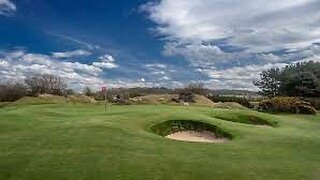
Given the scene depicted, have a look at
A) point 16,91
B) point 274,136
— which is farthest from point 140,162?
point 16,91

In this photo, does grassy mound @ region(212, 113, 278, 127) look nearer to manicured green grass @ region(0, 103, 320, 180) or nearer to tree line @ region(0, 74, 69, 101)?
manicured green grass @ region(0, 103, 320, 180)

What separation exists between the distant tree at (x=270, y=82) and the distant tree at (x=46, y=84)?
3444cm

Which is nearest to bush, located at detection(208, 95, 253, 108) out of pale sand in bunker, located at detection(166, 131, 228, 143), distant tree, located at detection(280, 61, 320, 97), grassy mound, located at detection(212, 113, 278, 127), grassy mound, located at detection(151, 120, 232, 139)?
distant tree, located at detection(280, 61, 320, 97)

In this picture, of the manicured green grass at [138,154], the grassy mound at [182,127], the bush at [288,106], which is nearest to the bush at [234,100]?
the bush at [288,106]

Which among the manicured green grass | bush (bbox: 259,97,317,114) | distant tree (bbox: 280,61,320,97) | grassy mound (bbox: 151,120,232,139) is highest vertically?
distant tree (bbox: 280,61,320,97)

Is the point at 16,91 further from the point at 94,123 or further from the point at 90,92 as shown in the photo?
the point at 94,123

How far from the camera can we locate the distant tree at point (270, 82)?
7734 centimetres

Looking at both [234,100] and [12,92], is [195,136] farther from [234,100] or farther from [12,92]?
[12,92]

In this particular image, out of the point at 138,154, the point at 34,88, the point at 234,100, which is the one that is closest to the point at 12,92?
the point at 34,88

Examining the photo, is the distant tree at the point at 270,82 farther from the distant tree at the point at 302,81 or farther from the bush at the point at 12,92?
the bush at the point at 12,92

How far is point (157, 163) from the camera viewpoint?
51.8 feet

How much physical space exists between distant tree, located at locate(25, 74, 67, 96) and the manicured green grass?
5469 cm

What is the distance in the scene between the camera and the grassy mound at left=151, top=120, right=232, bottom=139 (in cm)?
2486

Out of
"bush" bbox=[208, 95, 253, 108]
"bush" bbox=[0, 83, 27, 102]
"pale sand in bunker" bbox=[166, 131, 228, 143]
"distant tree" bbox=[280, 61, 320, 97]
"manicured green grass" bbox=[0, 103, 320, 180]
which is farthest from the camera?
"bush" bbox=[0, 83, 27, 102]
